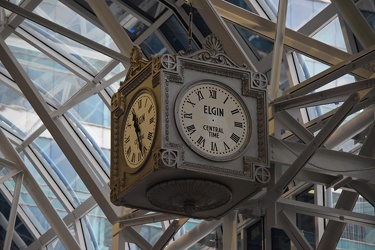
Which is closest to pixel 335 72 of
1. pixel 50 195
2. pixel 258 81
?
pixel 258 81

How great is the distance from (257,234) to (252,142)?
6838 mm

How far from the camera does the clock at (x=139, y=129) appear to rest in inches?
527

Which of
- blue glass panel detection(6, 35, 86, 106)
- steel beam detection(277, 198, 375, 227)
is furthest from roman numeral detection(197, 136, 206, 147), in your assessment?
blue glass panel detection(6, 35, 86, 106)

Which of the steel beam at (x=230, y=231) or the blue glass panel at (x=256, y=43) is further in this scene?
the blue glass panel at (x=256, y=43)

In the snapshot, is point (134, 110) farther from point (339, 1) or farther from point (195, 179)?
point (339, 1)

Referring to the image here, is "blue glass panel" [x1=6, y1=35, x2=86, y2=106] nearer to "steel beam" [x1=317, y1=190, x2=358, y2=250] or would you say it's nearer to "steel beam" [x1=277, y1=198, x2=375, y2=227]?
"steel beam" [x1=317, y1=190, x2=358, y2=250]

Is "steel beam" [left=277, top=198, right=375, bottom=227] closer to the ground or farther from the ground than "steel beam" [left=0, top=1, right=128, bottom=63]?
closer to the ground

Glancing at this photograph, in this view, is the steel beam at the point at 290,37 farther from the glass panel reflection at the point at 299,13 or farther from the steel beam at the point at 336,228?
the glass panel reflection at the point at 299,13

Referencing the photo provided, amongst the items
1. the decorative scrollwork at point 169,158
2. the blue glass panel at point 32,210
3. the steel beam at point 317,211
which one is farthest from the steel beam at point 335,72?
the blue glass panel at point 32,210

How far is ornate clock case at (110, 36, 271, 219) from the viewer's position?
13180mm

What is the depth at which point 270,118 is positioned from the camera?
15172 millimetres

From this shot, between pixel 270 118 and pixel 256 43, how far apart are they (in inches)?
185

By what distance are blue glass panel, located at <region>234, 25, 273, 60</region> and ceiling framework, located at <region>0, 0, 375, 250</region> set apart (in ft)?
0.22

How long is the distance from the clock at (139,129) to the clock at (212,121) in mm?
319
